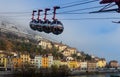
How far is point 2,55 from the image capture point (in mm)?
99750

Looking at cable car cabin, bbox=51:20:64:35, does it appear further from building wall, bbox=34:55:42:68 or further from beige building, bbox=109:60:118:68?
beige building, bbox=109:60:118:68

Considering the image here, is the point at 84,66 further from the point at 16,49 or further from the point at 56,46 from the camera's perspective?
the point at 16,49

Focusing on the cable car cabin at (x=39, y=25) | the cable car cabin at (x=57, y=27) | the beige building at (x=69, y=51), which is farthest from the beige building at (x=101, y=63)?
the cable car cabin at (x=57, y=27)

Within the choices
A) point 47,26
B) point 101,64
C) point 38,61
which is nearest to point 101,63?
point 101,64

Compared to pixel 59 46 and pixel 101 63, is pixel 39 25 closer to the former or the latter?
pixel 59 46

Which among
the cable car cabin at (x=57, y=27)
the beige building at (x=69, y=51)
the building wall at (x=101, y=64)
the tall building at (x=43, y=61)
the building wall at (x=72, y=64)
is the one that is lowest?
the building wall at (x=101, y=64)

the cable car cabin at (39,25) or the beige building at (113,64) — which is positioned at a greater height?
the cable car cabin at (39,25)

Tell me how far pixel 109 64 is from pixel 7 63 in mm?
89526

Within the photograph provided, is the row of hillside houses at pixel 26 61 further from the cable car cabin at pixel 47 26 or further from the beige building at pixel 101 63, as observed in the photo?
the cable car cabin at pixel 47 26

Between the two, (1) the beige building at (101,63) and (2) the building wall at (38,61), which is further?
(1) the beige building at (101,63)

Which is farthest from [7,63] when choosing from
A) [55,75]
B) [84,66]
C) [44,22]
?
[44,22]

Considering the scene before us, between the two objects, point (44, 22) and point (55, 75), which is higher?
point (44, 22)

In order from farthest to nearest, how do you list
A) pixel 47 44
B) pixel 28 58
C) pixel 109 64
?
1. pixel 109 64
2. pixel 47 44
3. pixel 28 58

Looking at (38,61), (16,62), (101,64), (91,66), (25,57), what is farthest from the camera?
(101,64)
